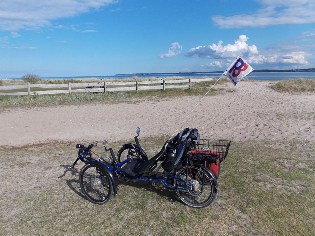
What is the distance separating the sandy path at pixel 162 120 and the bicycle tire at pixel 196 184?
4771mm

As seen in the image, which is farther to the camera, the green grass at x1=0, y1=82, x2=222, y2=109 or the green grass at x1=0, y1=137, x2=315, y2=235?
the green grass at x1=0, y1=82, x2=222, y2=109

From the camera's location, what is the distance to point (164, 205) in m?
5.10

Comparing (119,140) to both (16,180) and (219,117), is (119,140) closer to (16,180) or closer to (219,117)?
(16,180)

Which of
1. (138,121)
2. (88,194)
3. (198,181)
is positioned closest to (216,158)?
(198,181)

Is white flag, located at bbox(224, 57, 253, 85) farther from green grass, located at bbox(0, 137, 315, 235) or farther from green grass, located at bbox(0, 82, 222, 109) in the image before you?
green grass, located at bbox(0, 82, 222, 109)

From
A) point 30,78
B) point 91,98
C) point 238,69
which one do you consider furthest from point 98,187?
point 30,78

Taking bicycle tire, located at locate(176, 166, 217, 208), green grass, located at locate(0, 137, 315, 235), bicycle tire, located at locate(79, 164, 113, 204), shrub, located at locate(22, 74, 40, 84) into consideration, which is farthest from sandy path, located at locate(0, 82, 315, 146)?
shrub, located at locate(22, 74, 40, 84)

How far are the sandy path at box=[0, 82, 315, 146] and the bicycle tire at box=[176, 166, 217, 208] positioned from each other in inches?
188

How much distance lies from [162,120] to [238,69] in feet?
17.4

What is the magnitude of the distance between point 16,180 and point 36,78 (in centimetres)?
4499

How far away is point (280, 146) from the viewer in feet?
28.0

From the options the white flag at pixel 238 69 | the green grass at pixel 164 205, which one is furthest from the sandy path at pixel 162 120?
the green grass at pixel 164 205

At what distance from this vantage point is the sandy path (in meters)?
10.2

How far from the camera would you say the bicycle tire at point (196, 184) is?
484 cm
